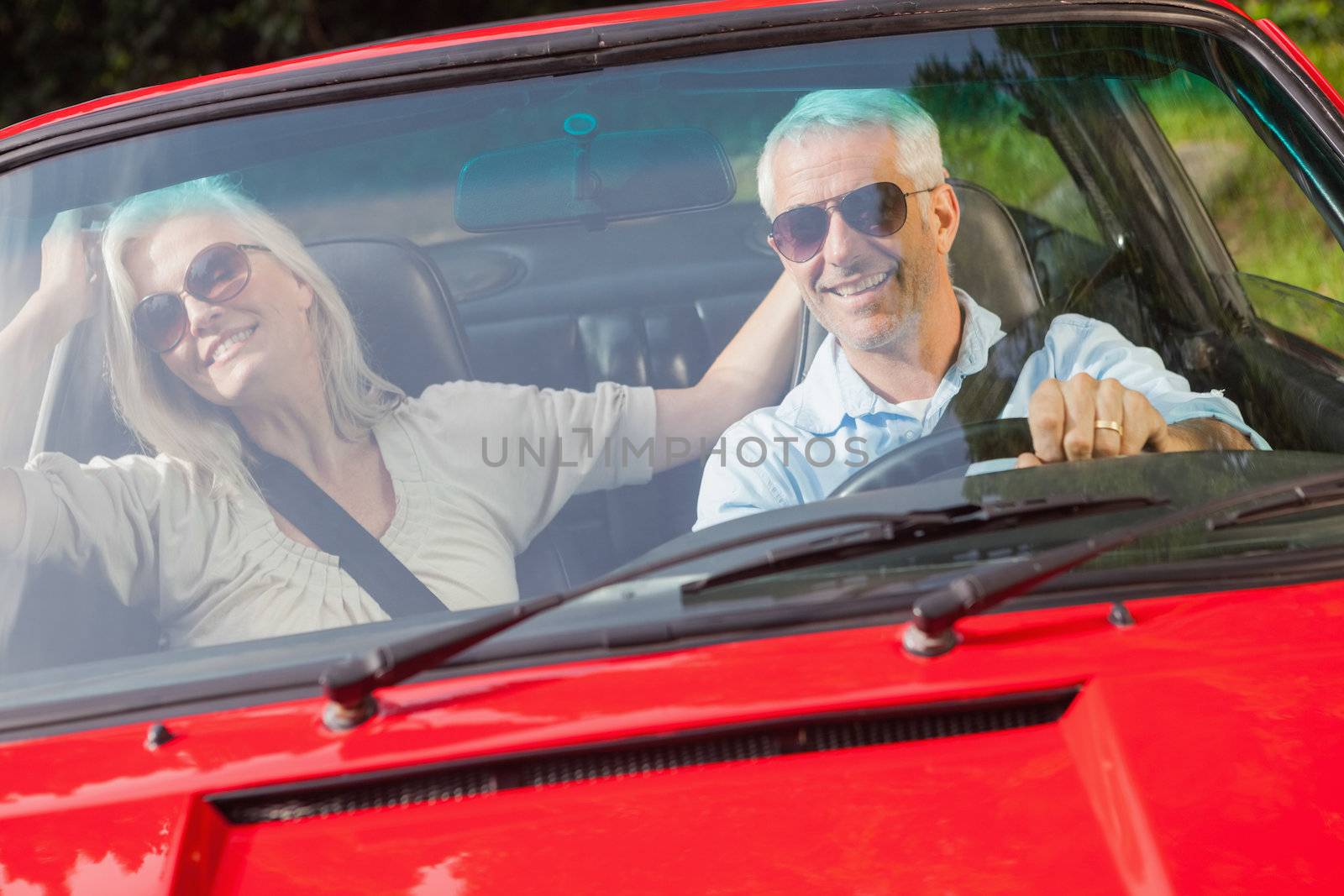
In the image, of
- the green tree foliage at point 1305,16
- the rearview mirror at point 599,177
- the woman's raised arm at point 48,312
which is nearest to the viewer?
the woman's raised arm at point 48,312

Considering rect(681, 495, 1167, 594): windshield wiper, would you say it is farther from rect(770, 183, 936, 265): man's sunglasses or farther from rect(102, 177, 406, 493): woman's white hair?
rect(102, 177, 406, 493): woman's white hair

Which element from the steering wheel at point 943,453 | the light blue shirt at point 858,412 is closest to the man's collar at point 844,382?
the light blue shirt at point 858,412

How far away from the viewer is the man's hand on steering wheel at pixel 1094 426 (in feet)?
5.68

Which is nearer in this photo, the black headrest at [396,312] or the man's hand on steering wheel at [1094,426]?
the man's hand on steering wheel at [1094,426]

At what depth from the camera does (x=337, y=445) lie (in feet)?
6.28

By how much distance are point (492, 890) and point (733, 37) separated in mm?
→ 1251

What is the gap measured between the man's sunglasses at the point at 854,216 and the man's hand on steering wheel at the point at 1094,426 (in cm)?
32

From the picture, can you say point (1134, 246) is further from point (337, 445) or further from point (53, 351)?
point (53, 351)

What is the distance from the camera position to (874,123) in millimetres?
2014

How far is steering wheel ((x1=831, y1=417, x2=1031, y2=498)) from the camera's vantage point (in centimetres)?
172

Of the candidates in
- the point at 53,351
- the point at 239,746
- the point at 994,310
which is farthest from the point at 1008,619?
the point at 53,351

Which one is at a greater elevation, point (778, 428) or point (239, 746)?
point (778, 428)

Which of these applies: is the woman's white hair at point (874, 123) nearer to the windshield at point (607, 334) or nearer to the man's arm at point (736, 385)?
the windshield at point (607, 334)

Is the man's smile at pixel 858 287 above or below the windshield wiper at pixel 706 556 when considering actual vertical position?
above
